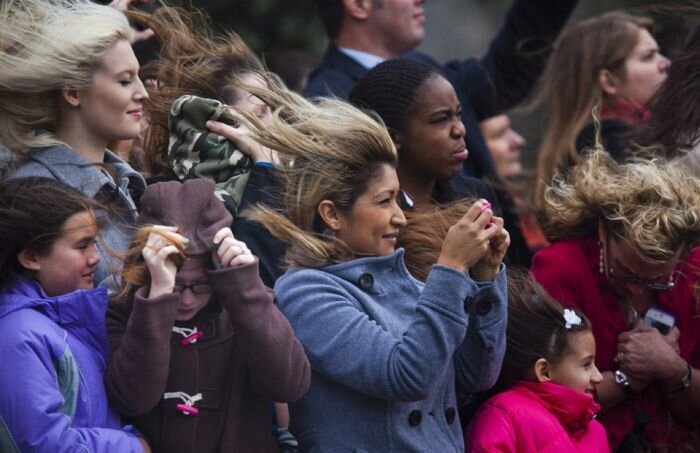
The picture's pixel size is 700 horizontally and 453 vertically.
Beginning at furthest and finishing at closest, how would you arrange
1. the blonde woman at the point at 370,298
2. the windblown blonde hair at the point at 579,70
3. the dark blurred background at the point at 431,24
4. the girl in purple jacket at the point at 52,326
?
the dark blurred background at the point at 431,24 < the windblown blonde hair at the point at 579,70 < the blonde woman at the point at 370,298 < the girl in purple jacket at the point at 52,326

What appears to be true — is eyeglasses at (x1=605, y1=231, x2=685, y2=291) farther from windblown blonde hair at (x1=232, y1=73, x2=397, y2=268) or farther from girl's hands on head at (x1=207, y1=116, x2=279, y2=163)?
girl's hands on head at (x1=207, y1=116, x2=279, y2=163)

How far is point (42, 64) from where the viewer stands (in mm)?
4281

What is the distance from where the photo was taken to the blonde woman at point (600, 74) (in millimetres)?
6422

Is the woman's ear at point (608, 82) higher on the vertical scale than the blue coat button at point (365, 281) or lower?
lower

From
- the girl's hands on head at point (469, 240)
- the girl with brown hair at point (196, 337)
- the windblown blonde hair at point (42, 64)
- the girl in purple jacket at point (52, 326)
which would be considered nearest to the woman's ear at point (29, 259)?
the girl in purple jacket at point (52, 326)

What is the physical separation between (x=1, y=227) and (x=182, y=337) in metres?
0.57

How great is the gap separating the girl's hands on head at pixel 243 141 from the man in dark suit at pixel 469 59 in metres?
1.09

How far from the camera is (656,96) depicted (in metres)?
5.68

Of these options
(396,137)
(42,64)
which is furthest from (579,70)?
(42,64)

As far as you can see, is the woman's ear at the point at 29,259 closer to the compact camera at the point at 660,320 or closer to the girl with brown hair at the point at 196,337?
the girl with brown hair at the point at 196,337

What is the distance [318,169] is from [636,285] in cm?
127

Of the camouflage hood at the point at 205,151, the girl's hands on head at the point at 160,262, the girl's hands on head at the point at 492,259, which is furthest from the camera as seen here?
the camouflage hood at the point at 205,151

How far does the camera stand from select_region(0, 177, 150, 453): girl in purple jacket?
12.0 ft

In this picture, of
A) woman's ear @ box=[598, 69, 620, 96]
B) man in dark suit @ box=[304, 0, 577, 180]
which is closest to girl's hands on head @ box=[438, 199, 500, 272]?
man in dark suit @ box=[304, 0, 577, 180]
